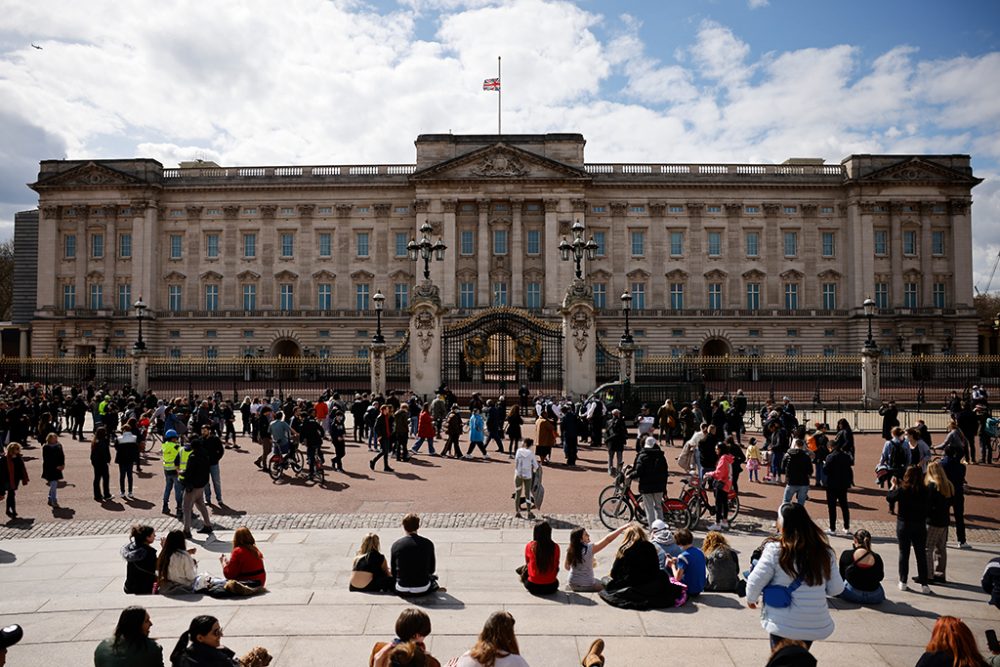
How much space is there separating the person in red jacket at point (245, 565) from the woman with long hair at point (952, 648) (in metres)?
7.12

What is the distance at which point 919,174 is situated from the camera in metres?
54.1

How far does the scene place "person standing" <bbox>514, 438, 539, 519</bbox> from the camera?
1267 centimetres

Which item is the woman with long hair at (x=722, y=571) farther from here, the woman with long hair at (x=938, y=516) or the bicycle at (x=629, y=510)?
the bicycle at (x=629, y=510)

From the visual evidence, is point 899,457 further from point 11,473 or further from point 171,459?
point 11,473

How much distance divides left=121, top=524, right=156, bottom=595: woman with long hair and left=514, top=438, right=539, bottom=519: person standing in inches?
248

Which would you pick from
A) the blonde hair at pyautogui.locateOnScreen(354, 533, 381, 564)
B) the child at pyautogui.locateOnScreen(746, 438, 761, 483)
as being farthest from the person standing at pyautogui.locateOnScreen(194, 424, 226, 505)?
the child at pyautogui.locateOnScreen(746, 438, 761, 483)

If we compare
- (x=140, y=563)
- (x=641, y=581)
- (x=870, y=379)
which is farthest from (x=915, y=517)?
(x=870, y=379)

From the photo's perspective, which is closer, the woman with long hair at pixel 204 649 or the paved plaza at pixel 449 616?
the woman with long hair at pixel 204 649

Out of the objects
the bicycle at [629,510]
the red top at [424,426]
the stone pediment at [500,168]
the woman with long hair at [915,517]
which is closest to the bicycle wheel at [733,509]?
the bicycle at [629,510]

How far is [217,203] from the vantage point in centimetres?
5594

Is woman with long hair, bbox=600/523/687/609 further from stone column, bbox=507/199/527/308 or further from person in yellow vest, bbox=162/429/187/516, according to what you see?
stone column, bbox=507/199/527/308

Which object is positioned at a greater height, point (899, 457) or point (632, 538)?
point (899, 457)

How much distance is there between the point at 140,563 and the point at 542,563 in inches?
199

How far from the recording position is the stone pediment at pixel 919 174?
53.8 m
